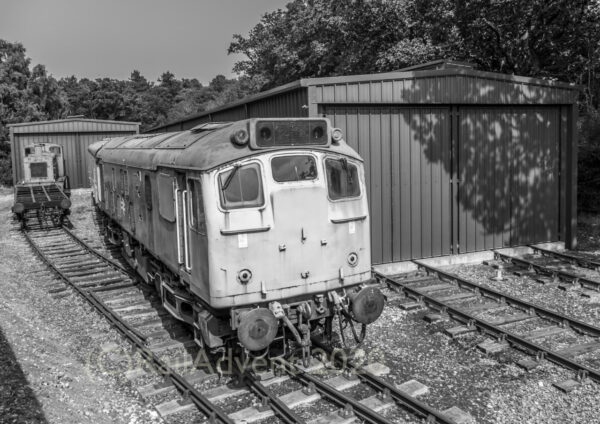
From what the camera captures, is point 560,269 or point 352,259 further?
point 560,269

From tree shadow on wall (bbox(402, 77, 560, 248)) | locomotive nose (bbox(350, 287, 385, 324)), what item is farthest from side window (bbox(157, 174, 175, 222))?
tree shadow on wall (bbox(402, 77, 560, 248))

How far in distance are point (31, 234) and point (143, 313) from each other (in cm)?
1166

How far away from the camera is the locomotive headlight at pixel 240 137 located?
6.90 meters

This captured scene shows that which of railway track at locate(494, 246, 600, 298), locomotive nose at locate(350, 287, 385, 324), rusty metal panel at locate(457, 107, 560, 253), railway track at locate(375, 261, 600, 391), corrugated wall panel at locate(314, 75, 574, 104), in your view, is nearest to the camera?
locomotive nose at locate(350, 287, 385, 324)

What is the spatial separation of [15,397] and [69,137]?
28.5m

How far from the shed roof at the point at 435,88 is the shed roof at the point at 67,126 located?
20631 mm

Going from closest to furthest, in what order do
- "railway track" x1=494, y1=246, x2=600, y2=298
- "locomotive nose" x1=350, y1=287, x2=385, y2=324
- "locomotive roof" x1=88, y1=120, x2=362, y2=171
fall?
"locomotive roof" x1=88, y1=120, x2=362, y2=171 < "locomotive nose" x1=350, y1=287, x2=385, y2=324 < "railway track" x1=494, y1=246, x2=600, y2=298

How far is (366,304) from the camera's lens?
734cm

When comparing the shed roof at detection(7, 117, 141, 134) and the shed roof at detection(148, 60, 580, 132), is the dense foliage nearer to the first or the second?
the shed roof at detection(7, 117, 141, 134)

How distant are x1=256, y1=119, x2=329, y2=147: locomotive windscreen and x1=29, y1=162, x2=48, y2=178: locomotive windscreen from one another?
19.6 m

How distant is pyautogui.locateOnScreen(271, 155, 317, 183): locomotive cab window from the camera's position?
7.02 m

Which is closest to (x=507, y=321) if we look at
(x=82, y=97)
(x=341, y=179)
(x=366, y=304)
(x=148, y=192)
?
(x=366, y=304)

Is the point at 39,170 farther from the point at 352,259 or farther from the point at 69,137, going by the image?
the point at 352,259

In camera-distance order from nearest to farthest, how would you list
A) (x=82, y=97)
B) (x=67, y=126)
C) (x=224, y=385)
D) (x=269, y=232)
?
1. (x=269, y=232)
2. (x=224, y=385)
3. (x=67, y=126)
4. (x=82, y=97)
